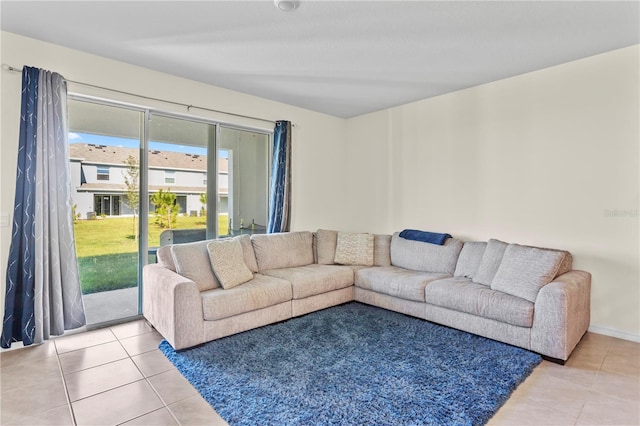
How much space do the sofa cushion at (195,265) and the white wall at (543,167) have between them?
2.66m

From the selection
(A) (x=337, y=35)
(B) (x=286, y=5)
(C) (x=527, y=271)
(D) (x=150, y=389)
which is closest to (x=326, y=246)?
(C) (x=527, y=271)

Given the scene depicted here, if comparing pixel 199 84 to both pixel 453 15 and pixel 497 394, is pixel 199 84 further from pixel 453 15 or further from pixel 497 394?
pixel 497 394

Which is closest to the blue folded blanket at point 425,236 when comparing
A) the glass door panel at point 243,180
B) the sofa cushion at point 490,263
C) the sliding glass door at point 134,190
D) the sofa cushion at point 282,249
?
the sofa cushion at point 490,263

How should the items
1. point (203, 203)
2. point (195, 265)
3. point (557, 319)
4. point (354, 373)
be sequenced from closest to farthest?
point (354, 373) < point (557, 319) < point (195, 265) < point (203, 203)

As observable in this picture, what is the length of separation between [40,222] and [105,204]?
0.67m

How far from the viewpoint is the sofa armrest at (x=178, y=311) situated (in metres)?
2.73

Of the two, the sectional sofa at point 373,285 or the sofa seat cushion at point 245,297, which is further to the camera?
the sofa seat cushion at point 245,297

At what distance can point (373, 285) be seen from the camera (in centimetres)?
384

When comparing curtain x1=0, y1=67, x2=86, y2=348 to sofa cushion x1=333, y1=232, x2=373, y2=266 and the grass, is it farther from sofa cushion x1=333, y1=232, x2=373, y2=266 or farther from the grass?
sofa cushion x1=333, y1=232, x2=373, y2=266

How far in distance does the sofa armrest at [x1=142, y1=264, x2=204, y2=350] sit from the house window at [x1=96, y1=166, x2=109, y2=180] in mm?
1251

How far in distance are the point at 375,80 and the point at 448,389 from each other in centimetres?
305

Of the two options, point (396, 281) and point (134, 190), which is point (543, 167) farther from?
point (134, 190)

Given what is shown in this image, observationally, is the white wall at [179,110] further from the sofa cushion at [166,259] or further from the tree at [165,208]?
the sofa cushion at [166,259]

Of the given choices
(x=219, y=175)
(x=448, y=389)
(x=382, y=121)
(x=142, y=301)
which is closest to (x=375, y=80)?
(x=382, y=121)
